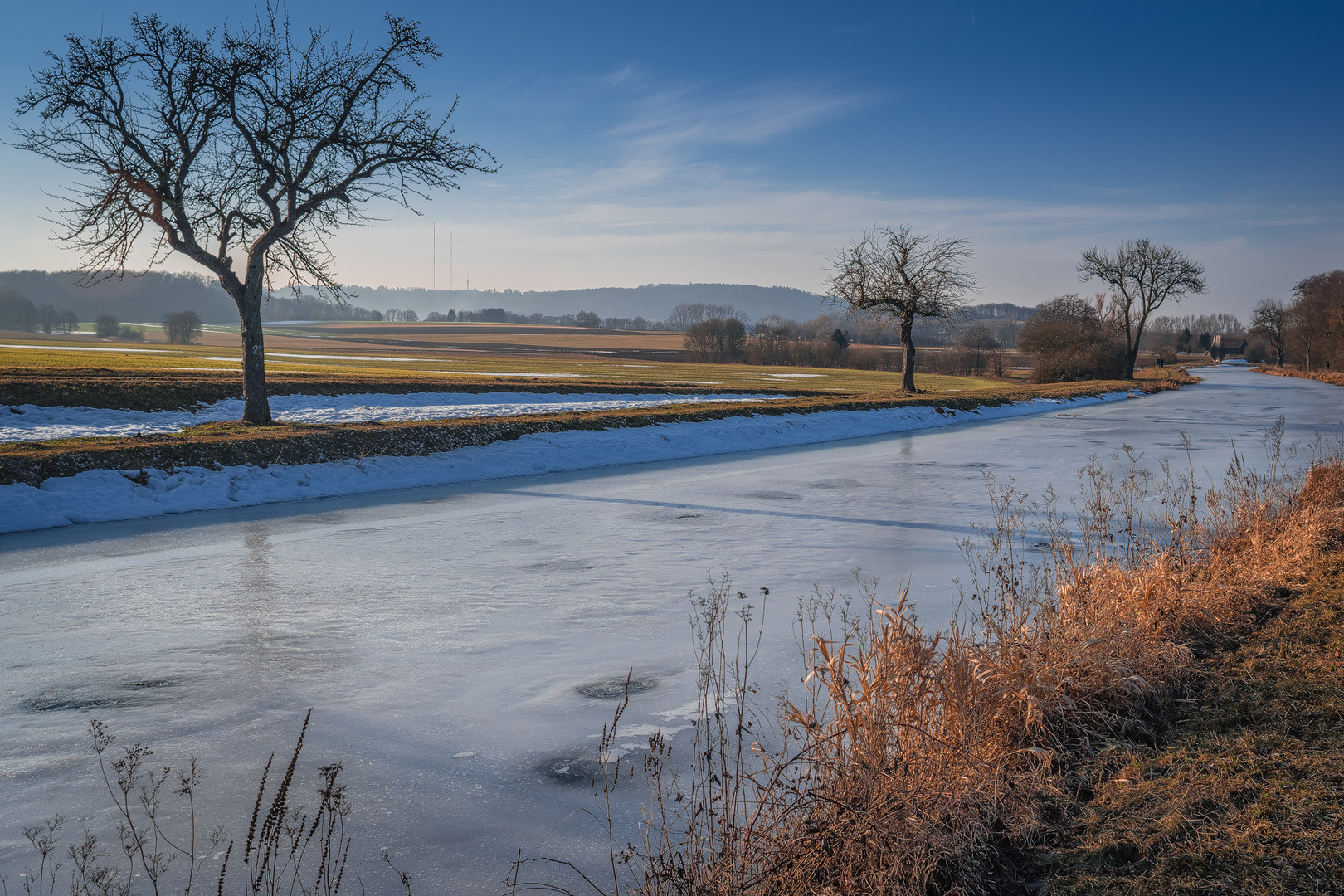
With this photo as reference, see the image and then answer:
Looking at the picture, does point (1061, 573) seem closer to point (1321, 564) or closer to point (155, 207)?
point (1321, 564)

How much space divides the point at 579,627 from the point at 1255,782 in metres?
4.43

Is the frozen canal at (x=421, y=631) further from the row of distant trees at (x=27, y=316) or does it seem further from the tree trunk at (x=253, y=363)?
the row of distant trees at (x=27, y=316)

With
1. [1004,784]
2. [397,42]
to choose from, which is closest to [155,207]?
[397,42]

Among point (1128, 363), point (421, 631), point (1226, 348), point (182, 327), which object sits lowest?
point (421, 631)

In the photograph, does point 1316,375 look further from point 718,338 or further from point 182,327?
point 182,327

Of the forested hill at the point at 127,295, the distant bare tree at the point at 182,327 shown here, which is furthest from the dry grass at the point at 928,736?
the forested hill at the point at 127,295

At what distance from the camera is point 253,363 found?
1841 centimetres

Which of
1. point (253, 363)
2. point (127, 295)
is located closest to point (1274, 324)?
point (253, 363)

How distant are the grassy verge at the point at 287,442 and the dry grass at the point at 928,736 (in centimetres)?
1009

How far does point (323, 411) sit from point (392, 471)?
8.77 meters

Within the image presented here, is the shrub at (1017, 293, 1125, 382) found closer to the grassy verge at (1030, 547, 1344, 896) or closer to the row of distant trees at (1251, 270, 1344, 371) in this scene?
the row of distant trees at (1251, 270, 1344, 371)

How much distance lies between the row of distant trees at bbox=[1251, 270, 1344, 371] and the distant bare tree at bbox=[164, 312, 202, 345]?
112072mm

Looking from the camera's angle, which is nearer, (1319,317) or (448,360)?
(448,360)

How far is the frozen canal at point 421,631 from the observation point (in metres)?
4.02
